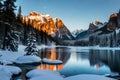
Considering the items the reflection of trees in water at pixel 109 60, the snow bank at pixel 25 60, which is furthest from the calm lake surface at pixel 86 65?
the snow bank at pixel 25 60

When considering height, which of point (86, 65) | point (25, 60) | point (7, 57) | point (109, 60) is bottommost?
point (86, 65)

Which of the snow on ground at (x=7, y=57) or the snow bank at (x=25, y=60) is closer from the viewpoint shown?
the snow on ground at (x=7, y=57)

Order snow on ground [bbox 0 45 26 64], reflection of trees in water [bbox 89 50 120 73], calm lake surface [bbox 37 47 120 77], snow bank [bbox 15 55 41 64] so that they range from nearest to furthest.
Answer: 1. calm lake surface [bbox 37 47 120 77]
2. snow on ground [bbox 0 45 26 64]
3. snow bank [bbox 15 55 41 64]
4. reflection of trees in water [bbox 89 50 120 73]

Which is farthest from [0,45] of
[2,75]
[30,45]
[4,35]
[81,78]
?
[81,78]

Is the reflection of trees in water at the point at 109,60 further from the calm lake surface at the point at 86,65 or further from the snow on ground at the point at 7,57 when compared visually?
the snow on ground at the point at 7,57

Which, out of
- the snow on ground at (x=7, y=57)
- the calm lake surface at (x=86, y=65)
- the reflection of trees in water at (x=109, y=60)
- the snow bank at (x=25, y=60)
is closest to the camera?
the calm lake surface at (x=86, y=65)

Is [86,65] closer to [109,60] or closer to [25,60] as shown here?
[25,60]

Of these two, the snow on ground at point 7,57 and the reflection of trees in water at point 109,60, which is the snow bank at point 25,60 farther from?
the reflection of trees in water at point 109,60

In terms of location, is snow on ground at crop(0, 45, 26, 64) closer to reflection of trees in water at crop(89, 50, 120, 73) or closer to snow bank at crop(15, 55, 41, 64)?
snow bank at crop(15, 55, 41, 64)

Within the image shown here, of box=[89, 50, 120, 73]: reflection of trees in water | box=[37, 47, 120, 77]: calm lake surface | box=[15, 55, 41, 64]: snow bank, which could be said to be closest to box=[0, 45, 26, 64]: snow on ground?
box=[15, 55, 41, 64]: snow bank

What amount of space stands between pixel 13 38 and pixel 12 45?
188 centimetres

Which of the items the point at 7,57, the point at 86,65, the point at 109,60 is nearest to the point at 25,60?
the point at 7,57

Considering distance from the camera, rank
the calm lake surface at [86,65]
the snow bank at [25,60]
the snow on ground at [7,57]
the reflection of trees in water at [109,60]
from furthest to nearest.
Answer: the reflection of trees in water at [109,60] < the snow bank at [25,60] < the snow on ground at [7,57] < the calm lake surface at [86,65]

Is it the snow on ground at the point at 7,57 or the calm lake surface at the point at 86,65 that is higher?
the snow on ground at the point at 7,57
